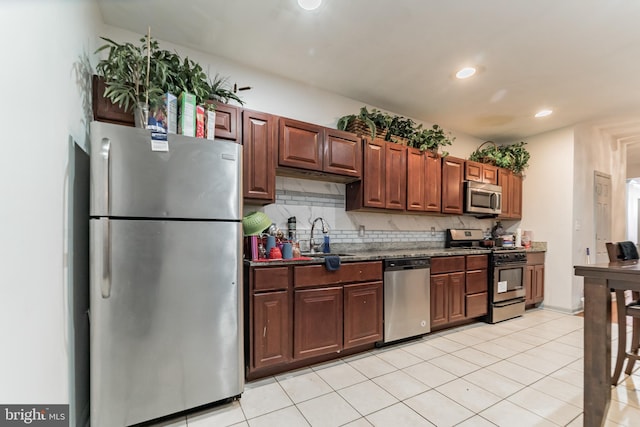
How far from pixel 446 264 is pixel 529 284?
6.00 feet

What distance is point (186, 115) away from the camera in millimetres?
1835

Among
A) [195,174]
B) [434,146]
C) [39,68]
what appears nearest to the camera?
[39,68]

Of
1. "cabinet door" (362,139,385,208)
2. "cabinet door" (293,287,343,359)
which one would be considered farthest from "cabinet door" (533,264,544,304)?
"cabinet door" (293,287,343,359)

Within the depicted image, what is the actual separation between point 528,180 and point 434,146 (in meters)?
2.21

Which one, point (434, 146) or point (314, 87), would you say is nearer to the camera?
point (314, 87)

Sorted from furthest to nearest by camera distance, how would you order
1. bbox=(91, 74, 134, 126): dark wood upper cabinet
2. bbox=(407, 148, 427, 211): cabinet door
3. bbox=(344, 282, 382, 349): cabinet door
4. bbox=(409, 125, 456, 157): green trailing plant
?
bbox=(409, 125, 456, 157): green trailing plant < bbox=(407, 148, 427, 211): cabinet door < bbox=(344, 282, 382, 349): cabinet door < bbox=(91, 74, 134, 126): dark wood upper cabinet

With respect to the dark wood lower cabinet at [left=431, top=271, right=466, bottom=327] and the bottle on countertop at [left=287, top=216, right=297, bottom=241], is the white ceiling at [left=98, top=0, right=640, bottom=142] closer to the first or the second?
the bottle on countertop at [left=287, top=216, right=297, bottom=241]

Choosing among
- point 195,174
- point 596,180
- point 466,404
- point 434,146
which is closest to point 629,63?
point 434,146

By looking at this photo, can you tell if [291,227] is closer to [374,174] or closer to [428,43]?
[374,174]

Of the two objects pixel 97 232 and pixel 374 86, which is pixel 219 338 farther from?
pixel 374 86

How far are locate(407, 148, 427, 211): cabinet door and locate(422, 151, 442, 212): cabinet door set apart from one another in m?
0.05

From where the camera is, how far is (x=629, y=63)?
258 centimetres

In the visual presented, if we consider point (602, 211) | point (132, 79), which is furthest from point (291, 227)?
point (602, 211)

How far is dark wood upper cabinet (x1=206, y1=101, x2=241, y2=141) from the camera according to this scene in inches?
87.9
